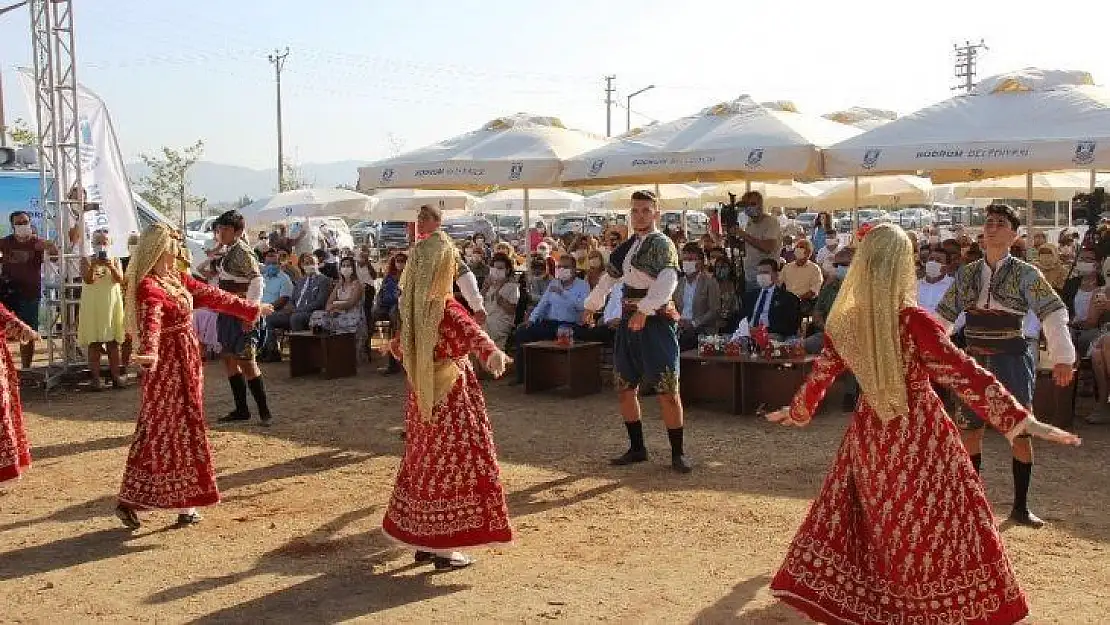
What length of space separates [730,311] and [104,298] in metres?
6.60

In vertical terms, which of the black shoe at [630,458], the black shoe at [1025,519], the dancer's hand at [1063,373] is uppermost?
the dancer's hand at [1063,373]

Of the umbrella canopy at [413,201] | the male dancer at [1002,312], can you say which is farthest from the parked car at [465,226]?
the male dancer at [1002,312]

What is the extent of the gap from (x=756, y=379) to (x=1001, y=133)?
2998mm

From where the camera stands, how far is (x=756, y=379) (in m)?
9.80

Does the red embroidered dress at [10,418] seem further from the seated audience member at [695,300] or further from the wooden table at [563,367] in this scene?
the seated audience member at [695,300]

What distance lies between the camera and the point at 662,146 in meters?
12.4

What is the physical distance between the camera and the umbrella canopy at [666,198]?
24.2 metres

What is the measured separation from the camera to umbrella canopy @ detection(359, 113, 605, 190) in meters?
12.9

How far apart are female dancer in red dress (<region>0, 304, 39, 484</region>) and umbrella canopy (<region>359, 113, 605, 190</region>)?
6066mm

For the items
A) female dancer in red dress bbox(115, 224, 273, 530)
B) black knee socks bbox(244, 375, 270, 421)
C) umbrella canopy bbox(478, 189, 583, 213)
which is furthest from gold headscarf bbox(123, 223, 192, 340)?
umbrella canopy bbox(478, 189, 583, 213)

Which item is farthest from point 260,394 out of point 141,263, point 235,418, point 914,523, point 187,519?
point 914,523

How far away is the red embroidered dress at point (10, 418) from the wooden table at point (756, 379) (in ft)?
17.6

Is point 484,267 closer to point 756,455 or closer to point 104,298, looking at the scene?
point 104,298

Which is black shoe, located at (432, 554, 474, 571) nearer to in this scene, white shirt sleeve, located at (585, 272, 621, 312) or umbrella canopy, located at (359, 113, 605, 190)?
white shirt sleeve, located at (585, 272, 621, 312)
